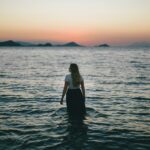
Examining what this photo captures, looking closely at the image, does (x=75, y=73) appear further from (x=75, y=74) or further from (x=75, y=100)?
(x=75, y=100)

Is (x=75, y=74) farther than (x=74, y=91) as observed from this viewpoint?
No

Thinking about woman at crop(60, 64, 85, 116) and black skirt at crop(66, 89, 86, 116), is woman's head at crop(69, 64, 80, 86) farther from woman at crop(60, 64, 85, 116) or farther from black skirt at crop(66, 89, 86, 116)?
black skirt at crop(66, 89, 86, 116)

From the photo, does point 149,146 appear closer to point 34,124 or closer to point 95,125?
point 95,125

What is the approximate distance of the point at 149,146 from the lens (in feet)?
25.1

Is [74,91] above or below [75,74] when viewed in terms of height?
below

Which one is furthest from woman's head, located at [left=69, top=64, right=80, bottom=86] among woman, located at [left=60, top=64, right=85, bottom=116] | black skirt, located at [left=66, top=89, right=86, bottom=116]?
black skirt, located at [left=66, top=89, right=86, bottom=116]

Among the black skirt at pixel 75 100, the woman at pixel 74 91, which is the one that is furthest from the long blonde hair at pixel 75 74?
the black skirt at pixel 75 100

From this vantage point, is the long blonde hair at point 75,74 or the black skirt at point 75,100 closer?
the long blonde hair at point 75,74

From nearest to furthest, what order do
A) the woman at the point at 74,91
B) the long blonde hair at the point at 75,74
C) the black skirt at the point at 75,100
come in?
the long blonde hair at the point at 75,74
the woman at the point at 74,91
the black skirt at the point at 75,100

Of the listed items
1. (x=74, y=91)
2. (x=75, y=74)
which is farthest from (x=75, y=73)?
(x=74, y=91)

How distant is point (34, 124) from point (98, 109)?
12.7 feet

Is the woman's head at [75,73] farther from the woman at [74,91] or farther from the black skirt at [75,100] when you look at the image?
the black skirt at [75,100]

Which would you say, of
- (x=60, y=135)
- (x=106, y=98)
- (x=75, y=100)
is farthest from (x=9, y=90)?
(x=60, y=135)

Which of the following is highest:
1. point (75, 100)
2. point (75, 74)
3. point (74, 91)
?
point (75, 74)
